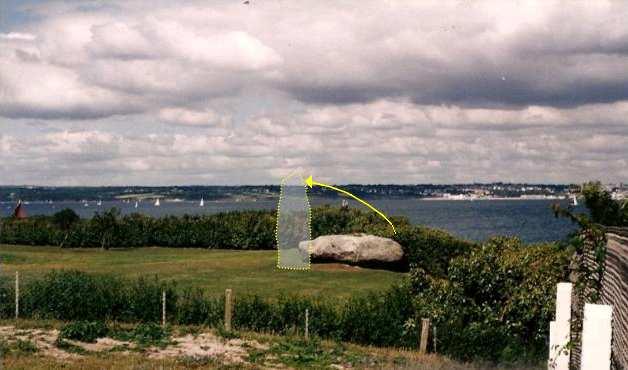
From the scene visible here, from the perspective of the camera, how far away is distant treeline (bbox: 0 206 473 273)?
4988cm

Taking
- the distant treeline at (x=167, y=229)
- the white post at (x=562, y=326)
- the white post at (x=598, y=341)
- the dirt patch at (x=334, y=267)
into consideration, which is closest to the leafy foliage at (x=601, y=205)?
the white post at (x=562, y=326)

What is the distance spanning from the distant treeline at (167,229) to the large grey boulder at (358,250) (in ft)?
26.2

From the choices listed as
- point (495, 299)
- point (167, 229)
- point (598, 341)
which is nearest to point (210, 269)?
point (167, 229)

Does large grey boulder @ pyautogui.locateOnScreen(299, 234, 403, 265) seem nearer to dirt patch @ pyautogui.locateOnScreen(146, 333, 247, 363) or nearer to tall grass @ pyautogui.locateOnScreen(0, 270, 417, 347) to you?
tall grass @ pyautogui.locateOnScreen(0, 270, 417, 347)

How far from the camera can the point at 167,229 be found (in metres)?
55.3

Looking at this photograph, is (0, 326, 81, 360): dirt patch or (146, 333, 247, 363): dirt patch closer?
(0, 326, 81, 360): dirt patch

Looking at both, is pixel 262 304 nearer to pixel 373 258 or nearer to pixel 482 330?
pixel 482 330

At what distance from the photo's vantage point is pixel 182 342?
19.5m

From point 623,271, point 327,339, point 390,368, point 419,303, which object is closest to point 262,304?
point 327,339

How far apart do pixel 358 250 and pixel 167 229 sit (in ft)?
68.9

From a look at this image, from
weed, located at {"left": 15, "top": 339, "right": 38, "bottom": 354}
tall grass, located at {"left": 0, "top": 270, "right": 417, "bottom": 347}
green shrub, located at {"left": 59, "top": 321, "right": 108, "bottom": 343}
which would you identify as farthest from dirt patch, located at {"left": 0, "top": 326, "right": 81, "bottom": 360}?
tall grass, located at {"left": 0, "top": 270, "right": 417, "bottom": 347}

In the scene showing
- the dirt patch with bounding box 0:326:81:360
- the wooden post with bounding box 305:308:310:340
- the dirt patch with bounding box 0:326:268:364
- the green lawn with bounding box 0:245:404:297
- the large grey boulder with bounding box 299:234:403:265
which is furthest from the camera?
the large grey boulder with bounding box 299:234:403:265

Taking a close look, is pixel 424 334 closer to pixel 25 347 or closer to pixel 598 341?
pixel 25 347

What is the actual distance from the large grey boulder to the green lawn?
0.58 metres
